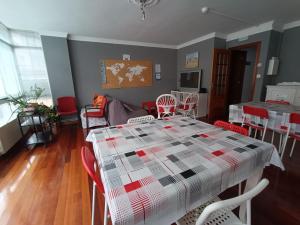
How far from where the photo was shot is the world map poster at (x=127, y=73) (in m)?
4.16

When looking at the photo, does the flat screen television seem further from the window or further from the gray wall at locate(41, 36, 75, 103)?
the window

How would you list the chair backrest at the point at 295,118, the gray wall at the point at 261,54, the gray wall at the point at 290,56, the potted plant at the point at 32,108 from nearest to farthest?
the chair backrest at the point at 295,118 → the potted plant at the point at 32,108 → the gray wall at the point at 290,56 → the gray wall at the point at 261,54

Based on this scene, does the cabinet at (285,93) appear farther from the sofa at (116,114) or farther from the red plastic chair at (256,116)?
the sofa at (116,114)

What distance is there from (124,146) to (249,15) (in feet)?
11.1

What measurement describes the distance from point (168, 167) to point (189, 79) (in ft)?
13.6

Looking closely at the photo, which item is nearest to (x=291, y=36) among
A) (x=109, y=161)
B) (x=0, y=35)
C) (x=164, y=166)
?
(x=164, y=166)

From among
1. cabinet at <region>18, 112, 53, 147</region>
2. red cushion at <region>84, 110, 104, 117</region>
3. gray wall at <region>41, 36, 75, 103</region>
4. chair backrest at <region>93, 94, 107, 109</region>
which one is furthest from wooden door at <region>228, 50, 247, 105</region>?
cabinet at <region>18, 112, 53, 147</region>

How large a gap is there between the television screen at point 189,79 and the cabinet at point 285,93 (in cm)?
173

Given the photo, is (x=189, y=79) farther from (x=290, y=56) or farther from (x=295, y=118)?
(x=295, y=118)

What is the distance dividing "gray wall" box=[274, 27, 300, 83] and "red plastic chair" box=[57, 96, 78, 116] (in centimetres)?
502

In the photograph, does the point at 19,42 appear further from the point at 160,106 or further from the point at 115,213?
the point at 115,213

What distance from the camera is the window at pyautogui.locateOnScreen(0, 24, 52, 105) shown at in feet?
9.89

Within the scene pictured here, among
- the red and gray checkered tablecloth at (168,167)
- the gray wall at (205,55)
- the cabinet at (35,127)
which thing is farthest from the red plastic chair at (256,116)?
the cabinet at (35,127)

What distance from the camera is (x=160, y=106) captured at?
2.80m
